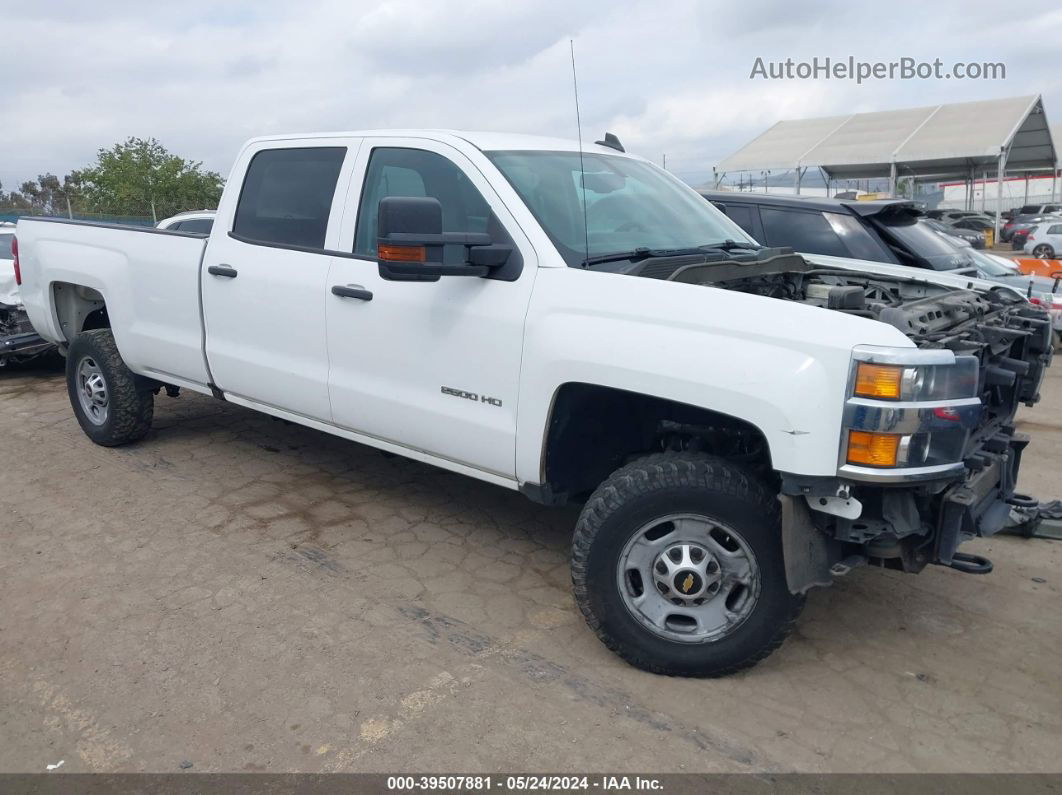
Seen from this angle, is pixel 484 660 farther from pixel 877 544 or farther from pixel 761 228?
pixel 761 228

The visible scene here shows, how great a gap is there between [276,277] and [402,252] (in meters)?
1.44

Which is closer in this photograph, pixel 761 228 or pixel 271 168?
pixel 271 168

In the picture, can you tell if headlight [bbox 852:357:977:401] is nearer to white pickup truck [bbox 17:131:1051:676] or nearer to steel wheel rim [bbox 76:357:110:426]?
white pickup truck [bbox 17:131:1051:676]

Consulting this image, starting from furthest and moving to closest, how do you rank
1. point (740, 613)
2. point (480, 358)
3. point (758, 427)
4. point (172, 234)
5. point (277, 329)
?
point (172, 234)
point (277, 329)
point (480, 358)
point (740, 613)
point (758, 427)

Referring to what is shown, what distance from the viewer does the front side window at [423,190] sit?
4.07 metres

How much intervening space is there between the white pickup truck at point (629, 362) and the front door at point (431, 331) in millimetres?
12

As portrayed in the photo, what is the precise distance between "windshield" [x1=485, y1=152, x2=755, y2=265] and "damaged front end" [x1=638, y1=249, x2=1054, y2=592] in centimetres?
32

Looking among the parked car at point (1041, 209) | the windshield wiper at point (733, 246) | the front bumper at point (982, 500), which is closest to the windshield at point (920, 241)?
the windshield wiper at point (733, 246)

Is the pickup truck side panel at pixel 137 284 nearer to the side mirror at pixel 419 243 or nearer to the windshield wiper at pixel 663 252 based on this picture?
the side mirror at pixel 419 243

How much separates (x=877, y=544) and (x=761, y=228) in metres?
5.01

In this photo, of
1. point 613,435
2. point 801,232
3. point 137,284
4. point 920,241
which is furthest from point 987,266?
point 137,284

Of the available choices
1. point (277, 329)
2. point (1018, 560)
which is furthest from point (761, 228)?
point (277, 329)

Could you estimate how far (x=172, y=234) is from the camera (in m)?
5.48

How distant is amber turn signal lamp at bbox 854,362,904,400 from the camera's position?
114 inches
